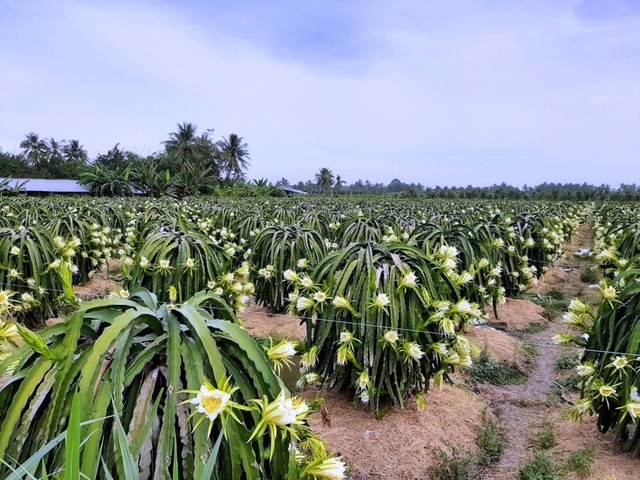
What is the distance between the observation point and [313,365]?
2498mm

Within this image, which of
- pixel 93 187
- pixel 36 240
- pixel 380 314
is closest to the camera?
pixel 380 314

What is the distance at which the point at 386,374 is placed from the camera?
2.58 m

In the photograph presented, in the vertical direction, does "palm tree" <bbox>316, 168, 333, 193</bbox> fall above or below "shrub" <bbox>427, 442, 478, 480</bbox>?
above

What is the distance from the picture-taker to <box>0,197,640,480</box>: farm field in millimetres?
1064

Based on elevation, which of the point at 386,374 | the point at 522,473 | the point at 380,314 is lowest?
the point at 522,473

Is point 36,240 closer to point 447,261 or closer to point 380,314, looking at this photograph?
point 380,314

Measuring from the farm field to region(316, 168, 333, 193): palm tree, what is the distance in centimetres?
4982

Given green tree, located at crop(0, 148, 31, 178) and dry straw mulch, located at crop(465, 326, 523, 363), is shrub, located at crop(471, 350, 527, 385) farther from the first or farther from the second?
green tree, located at crop(0, 148, 31, 178)

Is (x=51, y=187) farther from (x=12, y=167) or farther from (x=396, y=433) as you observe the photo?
(x=396, y=433)

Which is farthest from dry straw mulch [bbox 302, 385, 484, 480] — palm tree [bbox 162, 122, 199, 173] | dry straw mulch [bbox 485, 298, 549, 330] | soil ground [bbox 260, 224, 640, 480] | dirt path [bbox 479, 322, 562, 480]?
palm tree [bbox 162, 122, 199, 173]

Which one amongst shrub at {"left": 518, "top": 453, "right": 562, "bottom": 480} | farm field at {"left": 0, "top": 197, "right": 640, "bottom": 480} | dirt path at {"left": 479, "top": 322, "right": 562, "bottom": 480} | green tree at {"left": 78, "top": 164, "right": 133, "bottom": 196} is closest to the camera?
farm field at {"left": 0, "top": 197, "right": 640, "bottom": 480}

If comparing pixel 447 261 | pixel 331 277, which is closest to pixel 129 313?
pixel 331 277

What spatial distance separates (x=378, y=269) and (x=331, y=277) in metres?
0.30

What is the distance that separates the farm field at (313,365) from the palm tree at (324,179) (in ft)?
163
